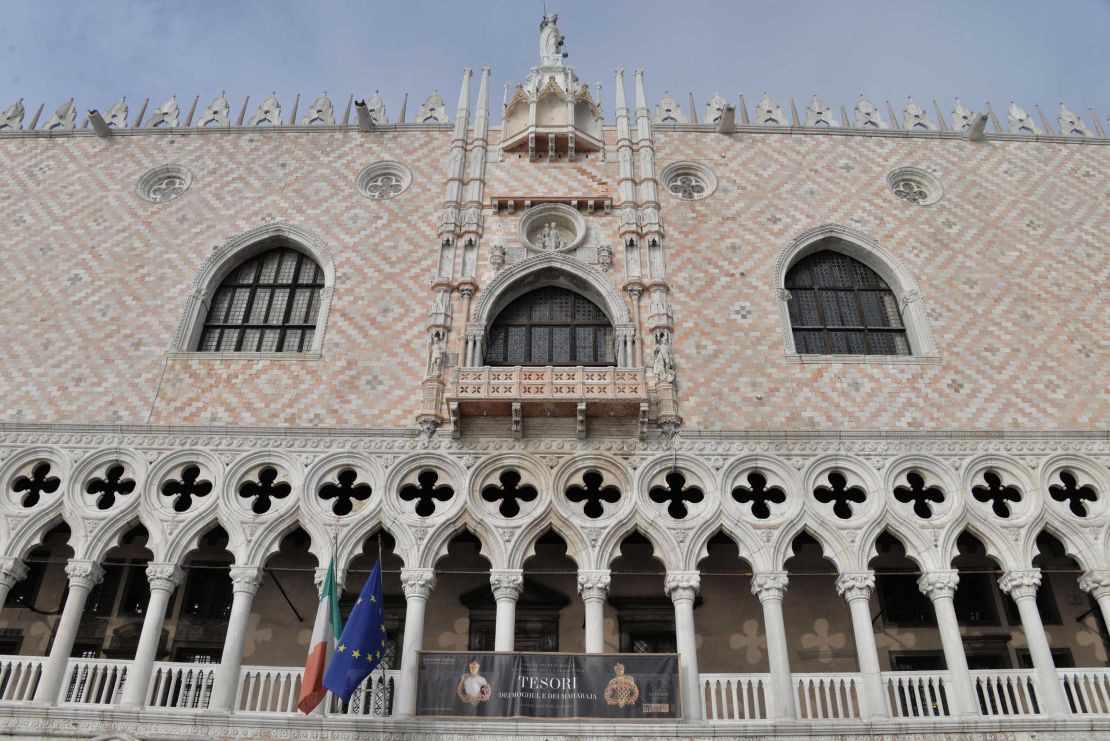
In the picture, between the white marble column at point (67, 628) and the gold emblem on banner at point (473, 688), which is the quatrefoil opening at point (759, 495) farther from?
the white marble column at point (67, 628)

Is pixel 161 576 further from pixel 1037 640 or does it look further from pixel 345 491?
pixel 1037 640

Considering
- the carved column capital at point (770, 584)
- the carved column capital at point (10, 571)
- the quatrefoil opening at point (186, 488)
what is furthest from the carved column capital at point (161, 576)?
the carved column capital at point (770, 584)

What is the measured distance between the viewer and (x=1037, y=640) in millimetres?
12789

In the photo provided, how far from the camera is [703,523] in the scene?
1368 cm

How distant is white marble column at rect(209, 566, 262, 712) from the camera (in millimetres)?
12281

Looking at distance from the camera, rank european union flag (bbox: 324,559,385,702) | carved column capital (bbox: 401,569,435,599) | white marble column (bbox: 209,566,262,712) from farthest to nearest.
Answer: carved column capital (bbox: 401,569,435,599) < white marble column (bbox: 209,566,262,712) < european union flag (bbox: 324,559,385,702)

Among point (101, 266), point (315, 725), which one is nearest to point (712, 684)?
point (315, 725)

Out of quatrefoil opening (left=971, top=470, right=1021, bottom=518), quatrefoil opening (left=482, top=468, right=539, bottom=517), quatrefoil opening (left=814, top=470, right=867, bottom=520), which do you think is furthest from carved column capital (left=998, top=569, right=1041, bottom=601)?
quatrefoil opening (left=482, top=468, right=539, bottom=517)

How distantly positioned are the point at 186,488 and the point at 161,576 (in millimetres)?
1638

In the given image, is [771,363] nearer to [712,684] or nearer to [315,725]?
[712,684]

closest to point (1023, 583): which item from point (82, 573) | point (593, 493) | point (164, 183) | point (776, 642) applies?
point (776, 642)

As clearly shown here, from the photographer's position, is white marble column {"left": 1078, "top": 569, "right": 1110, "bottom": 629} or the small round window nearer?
white marble column {"left": 1078, "top": 569, "right": 1110, "bottom": 629}

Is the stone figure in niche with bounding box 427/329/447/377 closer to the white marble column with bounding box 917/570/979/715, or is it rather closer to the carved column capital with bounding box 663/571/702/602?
the carved column capital with bounding box 663/571/702/602

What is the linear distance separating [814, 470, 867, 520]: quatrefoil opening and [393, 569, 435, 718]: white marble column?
6289 millimetres
